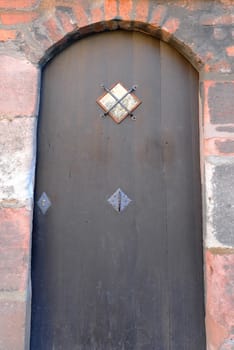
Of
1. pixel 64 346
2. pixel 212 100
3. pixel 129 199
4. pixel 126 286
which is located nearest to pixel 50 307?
pixel 64 346

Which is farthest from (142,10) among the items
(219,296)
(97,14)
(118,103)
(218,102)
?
(219,296)

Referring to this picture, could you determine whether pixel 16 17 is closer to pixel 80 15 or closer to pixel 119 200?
pixel 80 15

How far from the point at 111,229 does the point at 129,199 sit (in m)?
0.20

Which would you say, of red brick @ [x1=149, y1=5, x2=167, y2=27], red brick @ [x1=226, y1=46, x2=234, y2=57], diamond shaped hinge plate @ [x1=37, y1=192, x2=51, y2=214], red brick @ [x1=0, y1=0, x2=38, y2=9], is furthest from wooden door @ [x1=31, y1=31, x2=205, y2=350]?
red brick @ [x1=0, y1=0, x2=38, y2=9]

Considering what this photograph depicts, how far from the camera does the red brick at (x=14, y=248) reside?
1.88m

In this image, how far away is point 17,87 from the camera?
2031 millimetres

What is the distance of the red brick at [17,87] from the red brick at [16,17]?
0.72 feet

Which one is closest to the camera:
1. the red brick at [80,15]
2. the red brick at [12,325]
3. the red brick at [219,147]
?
the red brick at [12,325]

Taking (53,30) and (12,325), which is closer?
(12,325)

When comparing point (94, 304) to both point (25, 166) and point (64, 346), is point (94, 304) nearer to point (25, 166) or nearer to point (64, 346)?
point (64, 346)

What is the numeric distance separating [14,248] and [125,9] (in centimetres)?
149

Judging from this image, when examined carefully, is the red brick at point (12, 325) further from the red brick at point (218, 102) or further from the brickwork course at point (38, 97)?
the red brick at point (218, 102)

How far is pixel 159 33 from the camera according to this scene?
6.97ft

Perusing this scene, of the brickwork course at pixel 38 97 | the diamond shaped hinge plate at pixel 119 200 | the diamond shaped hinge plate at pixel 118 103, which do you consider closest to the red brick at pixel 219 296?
the brickwork course at pixel 38 97
